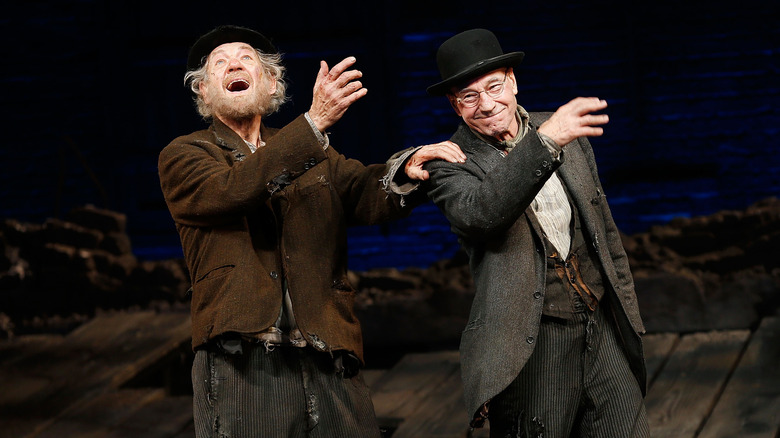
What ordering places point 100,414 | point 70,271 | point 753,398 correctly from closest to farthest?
1. point 753,398
2. point 100,414
3. point 70,271

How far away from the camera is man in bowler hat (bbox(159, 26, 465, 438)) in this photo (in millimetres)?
3066

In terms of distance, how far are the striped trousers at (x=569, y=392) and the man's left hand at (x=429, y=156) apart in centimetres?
54

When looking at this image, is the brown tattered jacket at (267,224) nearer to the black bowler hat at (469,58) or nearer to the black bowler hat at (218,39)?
the black bowler hat at (218,39)

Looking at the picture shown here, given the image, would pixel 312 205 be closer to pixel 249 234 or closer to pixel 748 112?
pixel 249 234

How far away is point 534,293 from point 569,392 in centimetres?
33

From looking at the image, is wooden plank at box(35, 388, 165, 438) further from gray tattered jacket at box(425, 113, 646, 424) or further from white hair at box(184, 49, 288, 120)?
gray tattered jacket at box(425, 113, 646, 424)

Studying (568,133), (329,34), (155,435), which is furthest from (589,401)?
(329,34)

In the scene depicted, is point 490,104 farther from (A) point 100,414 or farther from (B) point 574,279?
(A) point 100,414

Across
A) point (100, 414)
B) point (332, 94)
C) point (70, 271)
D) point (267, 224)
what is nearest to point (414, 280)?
point (100, 414)

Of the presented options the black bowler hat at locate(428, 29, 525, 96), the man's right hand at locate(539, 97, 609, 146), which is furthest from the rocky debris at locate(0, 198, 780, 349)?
the man's right hand at locate(539, 97, 609, 146)

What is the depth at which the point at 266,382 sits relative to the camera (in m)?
3.13

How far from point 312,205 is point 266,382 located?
58 cm

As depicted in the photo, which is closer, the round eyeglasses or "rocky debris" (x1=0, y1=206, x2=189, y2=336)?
the round eyeglasses

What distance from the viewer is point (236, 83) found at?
11.1 feet
